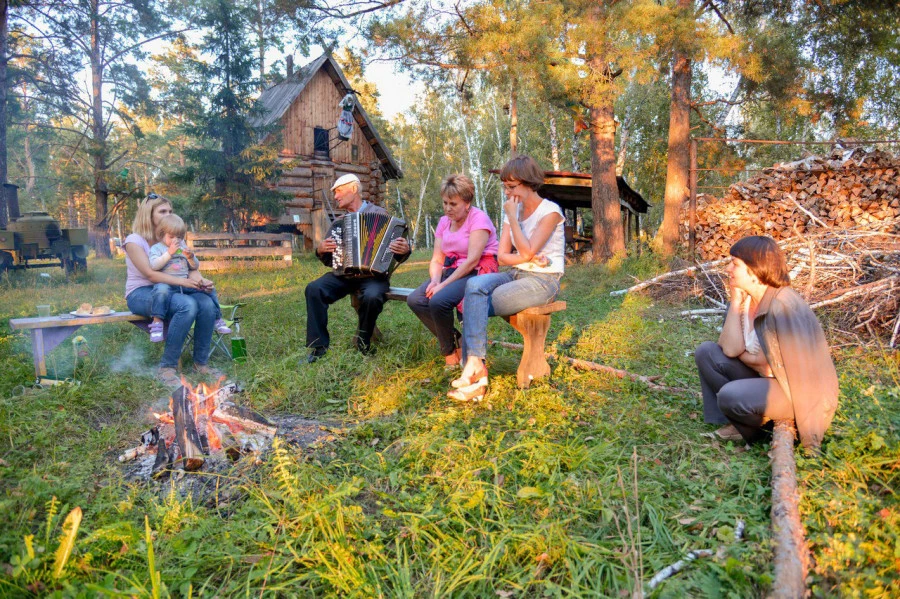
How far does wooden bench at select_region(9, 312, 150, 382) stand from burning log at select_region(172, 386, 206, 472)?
1935 millimetres

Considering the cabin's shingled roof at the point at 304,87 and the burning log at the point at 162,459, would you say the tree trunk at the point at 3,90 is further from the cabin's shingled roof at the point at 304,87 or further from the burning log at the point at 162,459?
the burning log at the point at 162,459

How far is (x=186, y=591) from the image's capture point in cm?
197

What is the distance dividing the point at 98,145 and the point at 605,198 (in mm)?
14726

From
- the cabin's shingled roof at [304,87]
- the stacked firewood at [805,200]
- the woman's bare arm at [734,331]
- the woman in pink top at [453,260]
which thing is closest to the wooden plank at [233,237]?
the cabin's shingled roof at [304,87]

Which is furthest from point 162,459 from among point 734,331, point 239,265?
point 239,265

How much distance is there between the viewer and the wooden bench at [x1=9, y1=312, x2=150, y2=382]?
4.28m

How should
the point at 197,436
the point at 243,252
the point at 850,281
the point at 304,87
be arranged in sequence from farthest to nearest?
1. the point at 304,87
2. the point at 243,252
3. the point at 850,281
4. the point at 197,436

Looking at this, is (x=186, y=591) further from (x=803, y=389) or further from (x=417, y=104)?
(x=417, y=104)

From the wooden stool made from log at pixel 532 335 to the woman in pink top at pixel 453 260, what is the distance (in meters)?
0.55

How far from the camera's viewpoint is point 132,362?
16.3ft

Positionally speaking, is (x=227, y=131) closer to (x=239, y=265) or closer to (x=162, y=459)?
(x=239, y=265)

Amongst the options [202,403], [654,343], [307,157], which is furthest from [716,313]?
[307,157]

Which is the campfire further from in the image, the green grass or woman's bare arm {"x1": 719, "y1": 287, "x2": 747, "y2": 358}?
woman's bare arm {"x1": 719, "y1": 287, "x2": 747, "y2": 358}

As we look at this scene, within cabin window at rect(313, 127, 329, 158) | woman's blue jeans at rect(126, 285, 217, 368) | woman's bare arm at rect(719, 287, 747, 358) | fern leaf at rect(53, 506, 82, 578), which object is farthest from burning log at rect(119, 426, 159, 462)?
cabin window at rect(313, 127, 329, 158)
